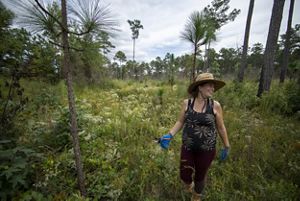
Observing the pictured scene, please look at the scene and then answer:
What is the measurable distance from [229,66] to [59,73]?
3875 centimetres

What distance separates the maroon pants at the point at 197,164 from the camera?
67.2 inches

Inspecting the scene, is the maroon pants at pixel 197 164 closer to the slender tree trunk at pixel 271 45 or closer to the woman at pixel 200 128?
the woman at pixel 200 128

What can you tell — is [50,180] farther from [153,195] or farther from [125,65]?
[125,65]

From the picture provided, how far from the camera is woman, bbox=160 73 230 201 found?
1.64 meters

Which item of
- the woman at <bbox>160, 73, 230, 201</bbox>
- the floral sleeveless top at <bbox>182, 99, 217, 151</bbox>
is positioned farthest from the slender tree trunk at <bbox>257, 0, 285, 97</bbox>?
the floral sleeveless top at <bbox>182, 99, 217, 151</bbox>

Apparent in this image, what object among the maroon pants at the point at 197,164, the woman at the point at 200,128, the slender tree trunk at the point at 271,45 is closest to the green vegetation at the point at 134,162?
the maroon pants at the point at 197,164

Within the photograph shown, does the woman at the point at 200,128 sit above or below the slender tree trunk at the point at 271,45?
below

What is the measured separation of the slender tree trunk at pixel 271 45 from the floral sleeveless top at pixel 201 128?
502cm

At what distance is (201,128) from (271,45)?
576 centimetres

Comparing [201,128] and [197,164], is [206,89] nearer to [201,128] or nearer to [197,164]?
[201,128]

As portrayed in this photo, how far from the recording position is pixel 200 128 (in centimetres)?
164

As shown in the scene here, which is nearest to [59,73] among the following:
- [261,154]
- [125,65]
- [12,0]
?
[12,0]

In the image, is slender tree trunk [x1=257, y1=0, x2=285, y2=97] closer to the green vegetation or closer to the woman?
the green vegetation

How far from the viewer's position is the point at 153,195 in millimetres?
1895
